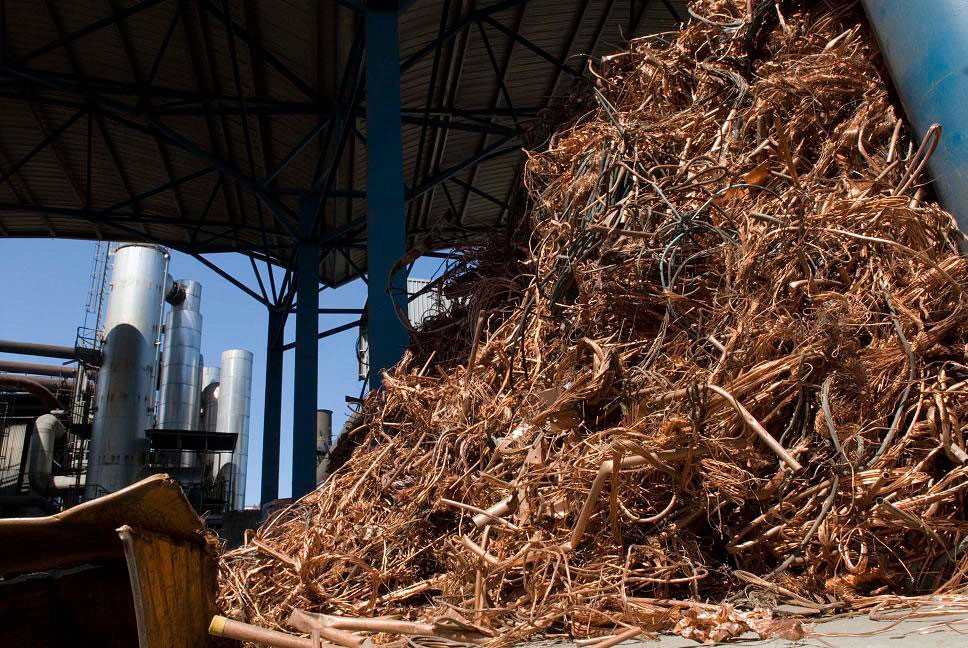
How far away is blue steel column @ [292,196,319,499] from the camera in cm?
1216

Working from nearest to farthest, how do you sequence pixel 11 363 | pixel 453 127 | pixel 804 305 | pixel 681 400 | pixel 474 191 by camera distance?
pixel 681 400
pixel 804 305
pixel 453 127
pixel 474 191
pixel 11 363

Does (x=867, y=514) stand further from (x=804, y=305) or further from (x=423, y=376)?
(x=423, y=376)

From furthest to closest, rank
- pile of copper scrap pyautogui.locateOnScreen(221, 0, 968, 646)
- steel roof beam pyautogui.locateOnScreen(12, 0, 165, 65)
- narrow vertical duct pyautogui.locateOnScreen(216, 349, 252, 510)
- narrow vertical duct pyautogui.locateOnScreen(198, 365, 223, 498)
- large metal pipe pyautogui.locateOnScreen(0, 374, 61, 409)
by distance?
1. narrow vertical duct pyautogui.locateOnScreen(198, 365, 223, 498)
2. narrow vertical duct pyautogui.locateOnScreen(216, 349, 252, 510)
3. large metal pipe pyautogui.locateOnScreen(0, 374, 61, 409)
4. steel roof beam pyautogui.locateOnScreen(12, 0, 165, 65)
5. pile of copper scrap pyautogui.locateOnScreen(221, 0, 968, 646)

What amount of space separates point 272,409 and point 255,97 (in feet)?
21.6

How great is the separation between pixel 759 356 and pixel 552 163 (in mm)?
2127

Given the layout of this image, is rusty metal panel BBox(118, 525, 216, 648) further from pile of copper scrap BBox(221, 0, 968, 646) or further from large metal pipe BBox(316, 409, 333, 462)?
large metal pipe BBox(316, 409, 333, 462)

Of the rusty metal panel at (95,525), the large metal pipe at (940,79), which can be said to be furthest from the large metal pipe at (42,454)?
the large metal pipe at (940,79)

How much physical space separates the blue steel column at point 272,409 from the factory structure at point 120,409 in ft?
6.11

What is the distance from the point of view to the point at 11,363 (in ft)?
60.0

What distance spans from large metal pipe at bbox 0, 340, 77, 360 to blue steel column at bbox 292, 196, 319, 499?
397 inches

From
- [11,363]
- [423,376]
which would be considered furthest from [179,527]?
[11,363]

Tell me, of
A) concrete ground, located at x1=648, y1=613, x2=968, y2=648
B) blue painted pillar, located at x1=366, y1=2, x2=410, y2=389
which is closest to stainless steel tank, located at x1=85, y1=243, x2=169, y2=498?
blue painted pillar, located at x1=366, y1=2, x2=410, y2=389

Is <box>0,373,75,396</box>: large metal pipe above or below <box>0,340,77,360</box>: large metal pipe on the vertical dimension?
below

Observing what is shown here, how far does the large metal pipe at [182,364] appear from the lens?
62.2ft
